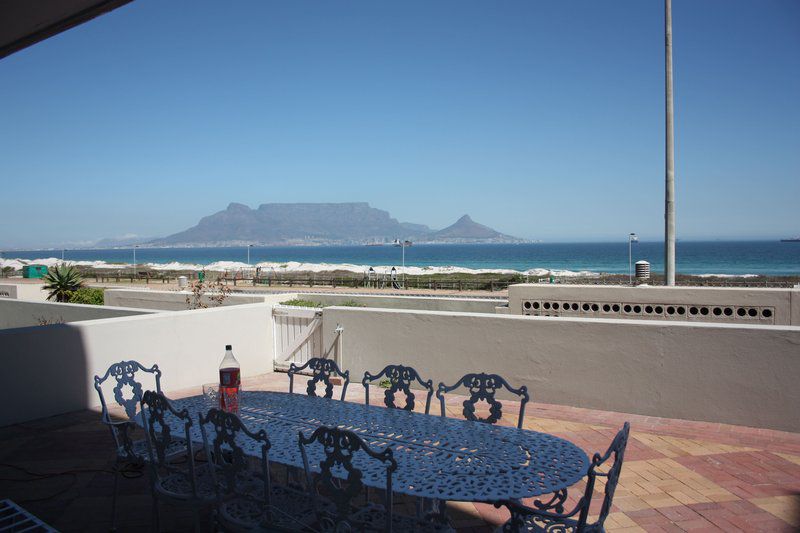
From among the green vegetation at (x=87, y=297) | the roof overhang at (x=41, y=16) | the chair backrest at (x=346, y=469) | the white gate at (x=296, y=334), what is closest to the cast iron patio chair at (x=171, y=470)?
the chair backrest at (x=346, y=469)

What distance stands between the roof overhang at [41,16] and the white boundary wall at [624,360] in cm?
452

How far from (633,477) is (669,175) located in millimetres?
7169

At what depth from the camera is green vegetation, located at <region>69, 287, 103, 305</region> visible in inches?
509

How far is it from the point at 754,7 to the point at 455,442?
56.0ft

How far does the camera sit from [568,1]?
17156 mm

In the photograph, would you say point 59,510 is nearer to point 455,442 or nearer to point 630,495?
point 455,442

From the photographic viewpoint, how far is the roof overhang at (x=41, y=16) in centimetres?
318

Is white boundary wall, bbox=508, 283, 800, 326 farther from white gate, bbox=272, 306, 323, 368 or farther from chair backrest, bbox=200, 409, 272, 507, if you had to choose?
chair backrest, bbox=200, 409, 272, 507

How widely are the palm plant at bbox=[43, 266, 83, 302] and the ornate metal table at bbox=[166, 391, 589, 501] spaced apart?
10.8 meters

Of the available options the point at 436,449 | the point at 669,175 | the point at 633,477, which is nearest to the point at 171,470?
the point at 436,449

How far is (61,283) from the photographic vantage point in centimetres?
1300

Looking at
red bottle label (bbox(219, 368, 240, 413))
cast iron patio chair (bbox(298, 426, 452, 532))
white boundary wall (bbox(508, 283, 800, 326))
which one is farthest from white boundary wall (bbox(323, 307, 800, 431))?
cast iron patio chair (bbox(298, 426, 452, 532))

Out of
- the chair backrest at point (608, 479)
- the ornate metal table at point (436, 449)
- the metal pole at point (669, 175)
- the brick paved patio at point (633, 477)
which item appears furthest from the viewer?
the metal pole at point (669, 175)

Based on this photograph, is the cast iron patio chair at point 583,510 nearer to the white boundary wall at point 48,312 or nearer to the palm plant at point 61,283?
the white boundary wall at point 48,312
